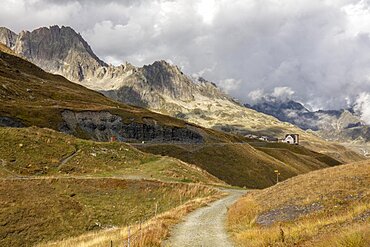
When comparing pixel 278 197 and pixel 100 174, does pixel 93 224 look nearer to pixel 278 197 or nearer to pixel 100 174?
pixel 100 174

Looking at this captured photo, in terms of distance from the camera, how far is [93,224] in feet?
139

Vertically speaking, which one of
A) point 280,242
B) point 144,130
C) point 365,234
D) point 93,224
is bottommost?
point 93,224

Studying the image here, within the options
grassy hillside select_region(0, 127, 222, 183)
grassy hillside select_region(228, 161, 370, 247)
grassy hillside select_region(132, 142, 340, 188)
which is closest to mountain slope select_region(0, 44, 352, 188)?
grassy hillside select_region(132, 142, 340, 188)

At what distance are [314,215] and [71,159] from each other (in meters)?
45.1

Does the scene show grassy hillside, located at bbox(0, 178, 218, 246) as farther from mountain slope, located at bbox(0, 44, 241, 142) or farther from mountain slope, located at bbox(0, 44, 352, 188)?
mountain slope, located at bbox(0, 44, 241, 142)

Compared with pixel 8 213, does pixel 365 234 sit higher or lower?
higher

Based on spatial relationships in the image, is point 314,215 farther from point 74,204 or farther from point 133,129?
point 133,129

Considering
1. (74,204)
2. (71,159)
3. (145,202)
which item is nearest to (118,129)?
(71,159)

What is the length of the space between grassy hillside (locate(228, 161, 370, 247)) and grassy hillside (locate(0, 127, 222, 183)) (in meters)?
28.5

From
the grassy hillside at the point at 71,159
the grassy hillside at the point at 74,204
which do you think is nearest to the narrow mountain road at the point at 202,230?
the grassy hillside at the point at 74,204

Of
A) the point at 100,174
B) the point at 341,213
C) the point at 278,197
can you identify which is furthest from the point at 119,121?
the point at 341,213

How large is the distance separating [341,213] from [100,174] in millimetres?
40683

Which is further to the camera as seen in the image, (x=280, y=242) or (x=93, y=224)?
(x=93, y=224)

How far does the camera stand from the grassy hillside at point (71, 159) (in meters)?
56.4
